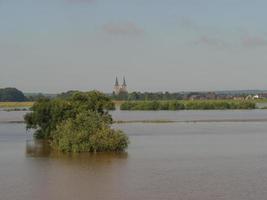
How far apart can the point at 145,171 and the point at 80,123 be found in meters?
11.4

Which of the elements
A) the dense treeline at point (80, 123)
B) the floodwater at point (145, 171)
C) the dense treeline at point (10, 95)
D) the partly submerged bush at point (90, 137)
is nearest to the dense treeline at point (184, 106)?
the dense treeline at point (10, 95)

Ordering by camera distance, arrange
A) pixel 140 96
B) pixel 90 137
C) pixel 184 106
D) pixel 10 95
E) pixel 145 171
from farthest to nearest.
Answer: pixel 10 95 → pixel 140 96 → pixel 184 106 → pixel 90 137 → pixel 145 171

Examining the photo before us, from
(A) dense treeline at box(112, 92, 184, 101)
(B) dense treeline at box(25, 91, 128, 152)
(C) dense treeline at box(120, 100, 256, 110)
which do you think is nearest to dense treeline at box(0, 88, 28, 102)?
(A) dense treeline at box(112, 92, 184, 101)

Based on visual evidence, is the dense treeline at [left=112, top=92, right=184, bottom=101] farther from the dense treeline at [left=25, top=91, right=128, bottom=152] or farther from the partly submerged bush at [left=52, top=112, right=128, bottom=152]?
the partly submerged bush at [left=52, top=112, right=128, bottom=152]

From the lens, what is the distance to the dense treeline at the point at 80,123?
39.6 metres

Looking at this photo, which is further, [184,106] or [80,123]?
[184,106]

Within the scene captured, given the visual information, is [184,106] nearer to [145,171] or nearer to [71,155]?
[71,155]

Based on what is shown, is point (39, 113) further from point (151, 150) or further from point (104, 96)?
point (151, 150)

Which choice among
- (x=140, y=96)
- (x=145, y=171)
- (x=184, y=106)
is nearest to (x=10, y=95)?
(x=140, y=96)

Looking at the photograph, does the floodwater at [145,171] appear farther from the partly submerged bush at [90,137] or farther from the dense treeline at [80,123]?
the dense treeline at [80,123]

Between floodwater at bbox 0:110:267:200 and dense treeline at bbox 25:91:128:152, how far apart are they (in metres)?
1.16

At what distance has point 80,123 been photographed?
134 ft

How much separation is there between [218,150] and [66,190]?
669 inches

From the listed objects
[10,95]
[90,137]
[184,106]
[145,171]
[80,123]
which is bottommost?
[145,171]
